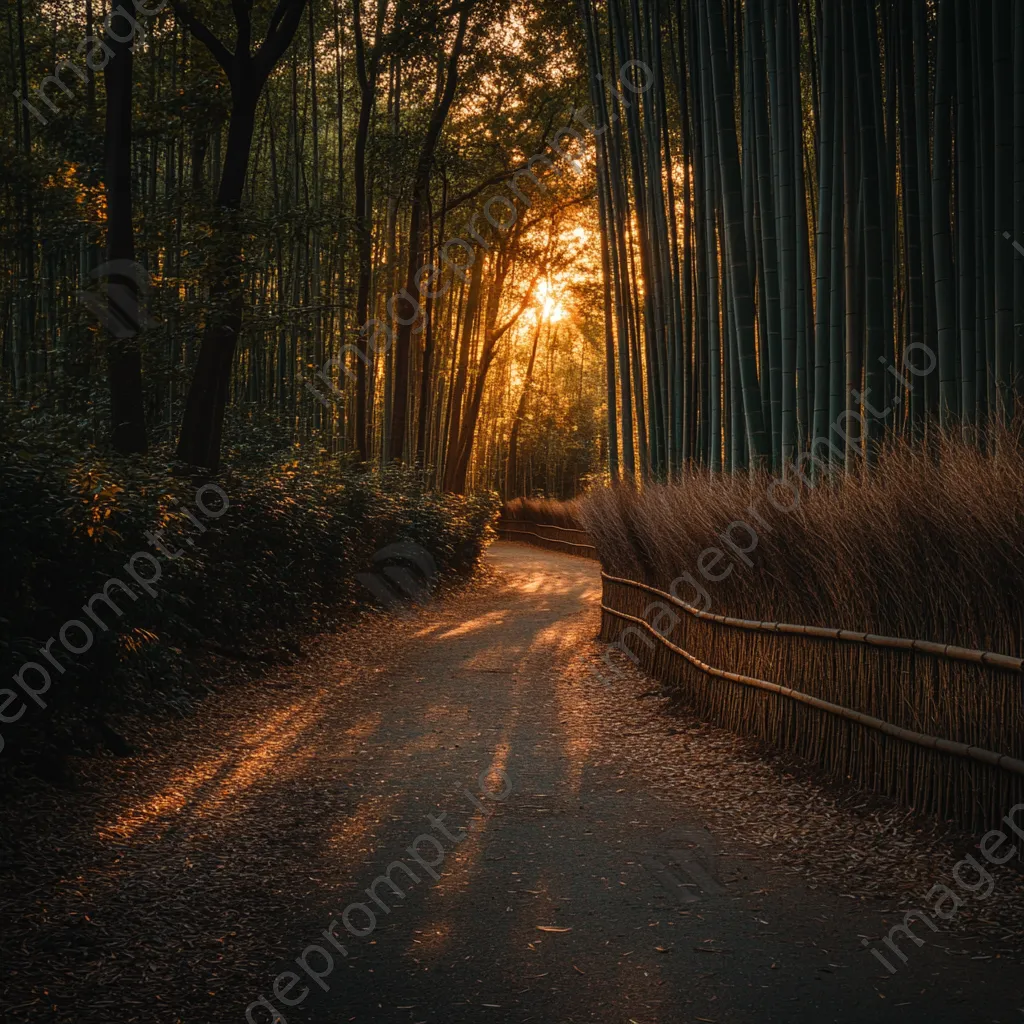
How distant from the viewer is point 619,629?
24.5 ft

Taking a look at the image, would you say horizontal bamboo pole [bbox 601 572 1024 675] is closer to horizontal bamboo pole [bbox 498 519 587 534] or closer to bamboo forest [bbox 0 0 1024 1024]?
bamboo forest [bbox 0 0 1024 1024]

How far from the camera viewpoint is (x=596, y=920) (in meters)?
2.49

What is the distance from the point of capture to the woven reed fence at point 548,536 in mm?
19523

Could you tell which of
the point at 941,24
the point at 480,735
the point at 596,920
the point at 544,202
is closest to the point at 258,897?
the point at 596,920

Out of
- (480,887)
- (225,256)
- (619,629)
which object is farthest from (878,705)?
(225,256)

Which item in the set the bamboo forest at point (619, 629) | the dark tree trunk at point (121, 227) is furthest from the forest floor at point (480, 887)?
the dark tree trunk at point (121, 227)

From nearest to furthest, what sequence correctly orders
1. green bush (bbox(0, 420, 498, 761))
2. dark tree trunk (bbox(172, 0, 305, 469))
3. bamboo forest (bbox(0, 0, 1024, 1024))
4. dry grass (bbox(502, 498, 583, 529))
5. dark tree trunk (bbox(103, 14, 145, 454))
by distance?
bamboo forest (bbox(0, 0, 1024, 1024))
green bush (bbox(0, 420, 498, 761))
dark tree trunk (bbox(103, 14, 145, 454))
dark tree trunk (bbox(172, 0, 305, 469))
dry grass (bbox(502, 498, 583, 529))

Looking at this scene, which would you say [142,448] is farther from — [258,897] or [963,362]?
[963,362]

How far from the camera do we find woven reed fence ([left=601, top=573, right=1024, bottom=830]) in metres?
2.84

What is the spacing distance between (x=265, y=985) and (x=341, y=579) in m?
6.44

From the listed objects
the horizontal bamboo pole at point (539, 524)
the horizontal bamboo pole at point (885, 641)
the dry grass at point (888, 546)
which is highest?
the dry grass at point (888, 546)

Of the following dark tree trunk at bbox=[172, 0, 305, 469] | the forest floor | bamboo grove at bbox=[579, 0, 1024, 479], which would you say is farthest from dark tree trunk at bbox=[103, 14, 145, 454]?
bamboo grove at bbox=[579, 0, 1024, 479]

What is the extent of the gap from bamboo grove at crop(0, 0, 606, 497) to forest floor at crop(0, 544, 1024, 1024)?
216 cm

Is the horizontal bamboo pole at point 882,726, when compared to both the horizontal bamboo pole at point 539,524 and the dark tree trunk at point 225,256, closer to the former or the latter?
the dark tree trunk at point 225,256
